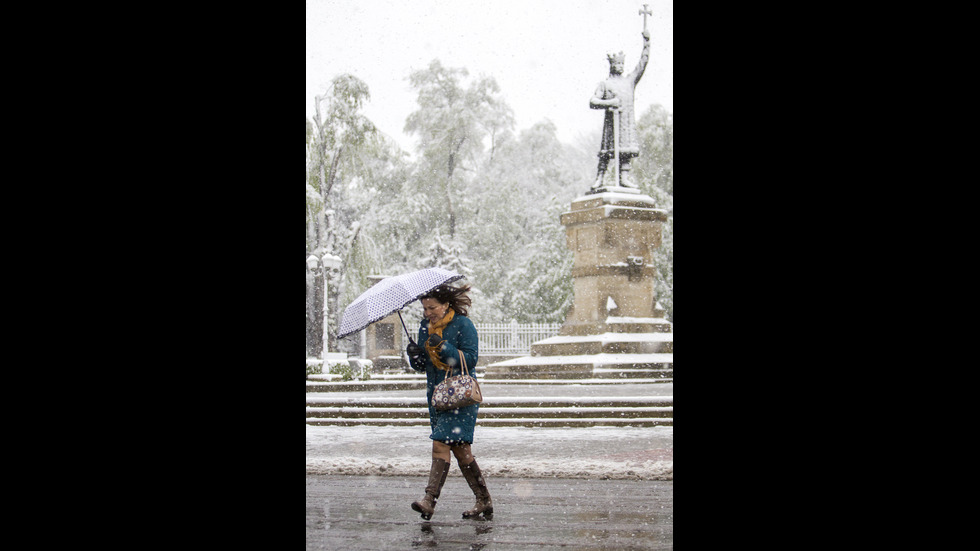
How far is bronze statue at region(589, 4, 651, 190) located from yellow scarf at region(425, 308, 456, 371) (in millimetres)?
14742

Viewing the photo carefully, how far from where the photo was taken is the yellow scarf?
572cm

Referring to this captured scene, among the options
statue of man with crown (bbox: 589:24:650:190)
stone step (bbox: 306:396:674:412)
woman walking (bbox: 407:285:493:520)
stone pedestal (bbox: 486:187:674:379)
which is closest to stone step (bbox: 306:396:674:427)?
stone step (bbox: 306:396:674:412)

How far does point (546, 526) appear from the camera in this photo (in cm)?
579

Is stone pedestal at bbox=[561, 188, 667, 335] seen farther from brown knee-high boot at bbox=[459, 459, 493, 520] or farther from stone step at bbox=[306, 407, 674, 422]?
brown knee-high boot at bbox=[459, 459, 493, 520]

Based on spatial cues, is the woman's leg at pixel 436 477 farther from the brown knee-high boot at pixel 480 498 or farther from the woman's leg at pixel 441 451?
the brown knee-high boot at pixel 480 498

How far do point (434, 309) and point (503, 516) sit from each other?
150 cm

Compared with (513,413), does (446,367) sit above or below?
above

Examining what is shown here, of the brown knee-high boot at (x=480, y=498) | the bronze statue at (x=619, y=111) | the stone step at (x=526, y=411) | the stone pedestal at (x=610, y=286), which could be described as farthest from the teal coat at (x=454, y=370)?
the bronze statue at (x=619, y=111)

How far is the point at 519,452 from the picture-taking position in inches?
406

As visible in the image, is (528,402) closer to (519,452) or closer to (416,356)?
(519,452)

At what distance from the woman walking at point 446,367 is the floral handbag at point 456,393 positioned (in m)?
0.06

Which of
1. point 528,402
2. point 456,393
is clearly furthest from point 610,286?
point 456,393

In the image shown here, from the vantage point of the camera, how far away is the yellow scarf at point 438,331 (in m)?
5.72
